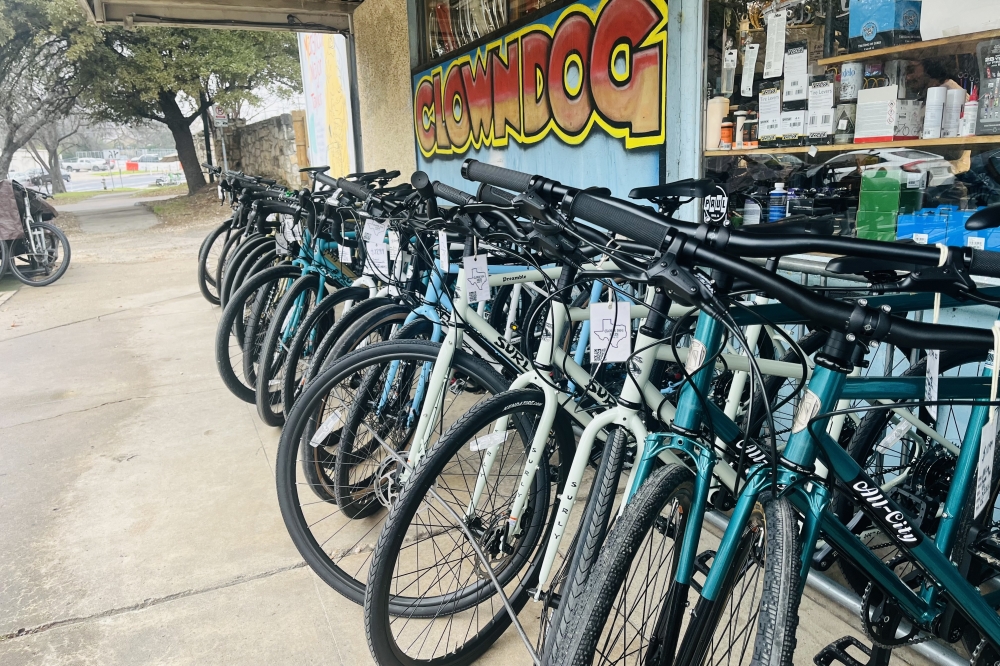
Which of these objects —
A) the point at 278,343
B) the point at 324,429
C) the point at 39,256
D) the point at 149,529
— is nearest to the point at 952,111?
the point at 324,429

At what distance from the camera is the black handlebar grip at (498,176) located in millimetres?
1765

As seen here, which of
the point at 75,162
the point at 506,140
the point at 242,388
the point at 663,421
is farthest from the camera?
the point at 75,162

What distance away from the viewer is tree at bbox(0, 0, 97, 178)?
50.4 ft

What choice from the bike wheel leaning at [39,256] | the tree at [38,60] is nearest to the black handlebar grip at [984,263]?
the bike wheel leaning at [39,256]

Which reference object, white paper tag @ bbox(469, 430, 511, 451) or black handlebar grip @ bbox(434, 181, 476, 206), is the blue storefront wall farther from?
white paper tag @ bbox(469, 430, 511, 451)

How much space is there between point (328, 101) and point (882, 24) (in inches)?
296

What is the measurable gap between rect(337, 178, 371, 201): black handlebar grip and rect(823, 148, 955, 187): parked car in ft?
6.20

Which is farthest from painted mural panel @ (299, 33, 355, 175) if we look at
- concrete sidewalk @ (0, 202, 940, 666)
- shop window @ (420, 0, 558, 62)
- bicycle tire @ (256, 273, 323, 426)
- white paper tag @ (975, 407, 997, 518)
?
white paper tag @ (975, 407, 997, 518)

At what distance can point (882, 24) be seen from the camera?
2.51 metres

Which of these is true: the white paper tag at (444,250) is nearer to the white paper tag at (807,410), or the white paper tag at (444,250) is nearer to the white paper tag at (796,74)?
the white paper tag at (807,410)

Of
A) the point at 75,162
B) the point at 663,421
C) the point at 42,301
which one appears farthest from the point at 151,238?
the point at 75,162

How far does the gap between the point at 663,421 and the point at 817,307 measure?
646mm

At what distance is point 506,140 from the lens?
4848 millimetres

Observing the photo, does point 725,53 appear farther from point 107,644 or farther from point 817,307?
point 107,644
